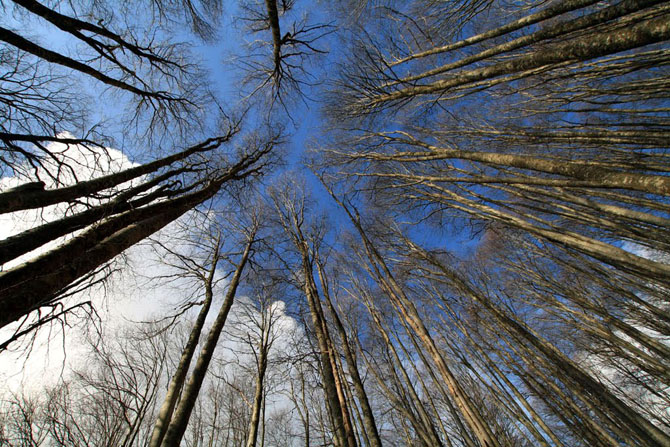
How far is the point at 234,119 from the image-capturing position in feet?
21.7

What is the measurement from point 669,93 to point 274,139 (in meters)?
8.60

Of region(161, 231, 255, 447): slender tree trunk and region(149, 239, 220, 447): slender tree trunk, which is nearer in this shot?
region(161, 231, 255, 447): slender tree trunk

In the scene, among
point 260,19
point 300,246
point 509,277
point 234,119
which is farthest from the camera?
point 509,277

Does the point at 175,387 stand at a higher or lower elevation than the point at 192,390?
higher

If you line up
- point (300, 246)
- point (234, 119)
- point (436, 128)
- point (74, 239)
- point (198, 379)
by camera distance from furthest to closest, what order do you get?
1. point (234, 119)
2. point (436, 128)
3. point (300, 246)
4. point (198, 379)
5. point (74, 239)

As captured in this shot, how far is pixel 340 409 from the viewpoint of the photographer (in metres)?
2.88

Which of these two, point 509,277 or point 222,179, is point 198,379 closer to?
point 222,179

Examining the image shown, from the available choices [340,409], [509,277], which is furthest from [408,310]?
[509,277]

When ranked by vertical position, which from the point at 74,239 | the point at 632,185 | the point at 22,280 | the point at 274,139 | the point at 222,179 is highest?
the point at 274,139

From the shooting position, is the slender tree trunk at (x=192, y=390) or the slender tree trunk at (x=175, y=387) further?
the slender tree trunk at (x=175, y=387)

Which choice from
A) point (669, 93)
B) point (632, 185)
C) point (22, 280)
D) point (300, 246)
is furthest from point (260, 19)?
point (669, 93)

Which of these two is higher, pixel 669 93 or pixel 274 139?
pixel 274 139

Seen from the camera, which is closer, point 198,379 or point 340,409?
point 340,409

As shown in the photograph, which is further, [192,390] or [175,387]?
[175,387]
